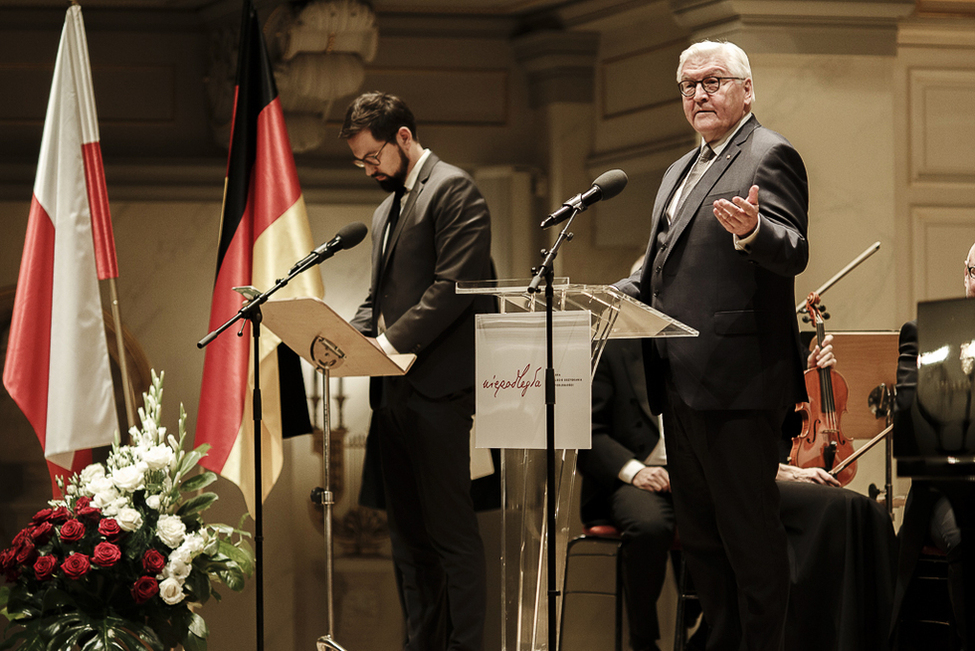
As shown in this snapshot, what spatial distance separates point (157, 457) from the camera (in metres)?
3.10

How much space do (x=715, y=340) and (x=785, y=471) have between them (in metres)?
1.17

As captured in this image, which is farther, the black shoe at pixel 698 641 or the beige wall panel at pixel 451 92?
the beige wall panel at pixel 451 92

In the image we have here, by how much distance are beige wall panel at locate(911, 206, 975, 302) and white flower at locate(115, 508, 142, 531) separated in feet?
11.0

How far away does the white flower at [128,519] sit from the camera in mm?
2990

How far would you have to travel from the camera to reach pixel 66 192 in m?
3.75

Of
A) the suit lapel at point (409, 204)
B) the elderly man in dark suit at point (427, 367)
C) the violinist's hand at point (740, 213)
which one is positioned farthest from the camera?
the suit lapel at point (409, 204)

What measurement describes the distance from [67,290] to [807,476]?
2496 millimetres

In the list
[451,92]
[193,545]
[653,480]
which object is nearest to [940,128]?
[653,480]

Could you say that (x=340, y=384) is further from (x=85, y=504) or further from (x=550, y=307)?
(x=550, y=307)

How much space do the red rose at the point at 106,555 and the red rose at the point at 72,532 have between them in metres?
0.06

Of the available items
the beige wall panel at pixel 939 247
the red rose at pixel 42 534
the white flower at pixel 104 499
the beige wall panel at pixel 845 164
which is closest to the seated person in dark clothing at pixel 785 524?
the beige wall panel at pixel 845 164


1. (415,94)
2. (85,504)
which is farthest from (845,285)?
(85,504)

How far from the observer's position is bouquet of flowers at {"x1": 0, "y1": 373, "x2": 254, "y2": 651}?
2.90 meters

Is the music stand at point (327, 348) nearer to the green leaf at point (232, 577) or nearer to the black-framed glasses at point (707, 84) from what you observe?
the green leaf at point (232, 577)
